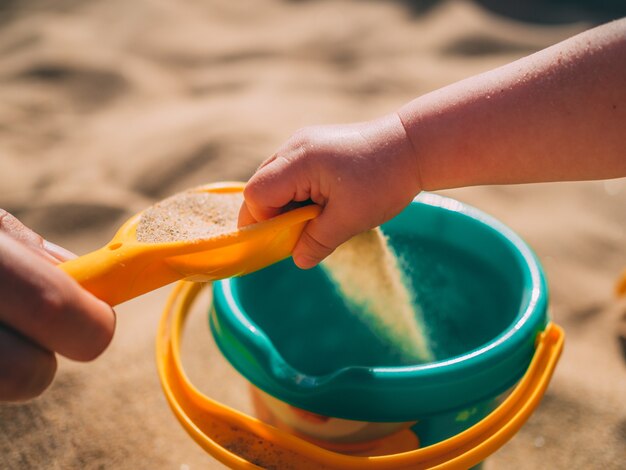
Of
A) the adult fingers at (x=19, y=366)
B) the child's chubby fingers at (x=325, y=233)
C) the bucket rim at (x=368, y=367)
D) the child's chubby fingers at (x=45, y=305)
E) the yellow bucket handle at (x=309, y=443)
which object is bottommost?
the yellow bucket handle at (x=309, y=443)

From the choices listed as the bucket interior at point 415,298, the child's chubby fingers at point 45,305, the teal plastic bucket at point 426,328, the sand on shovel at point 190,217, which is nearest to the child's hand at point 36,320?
the child's chubby fingers at point 45,305

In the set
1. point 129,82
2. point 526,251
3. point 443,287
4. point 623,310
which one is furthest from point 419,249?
point 129,82

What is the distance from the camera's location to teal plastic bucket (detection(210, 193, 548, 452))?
0.79 meters

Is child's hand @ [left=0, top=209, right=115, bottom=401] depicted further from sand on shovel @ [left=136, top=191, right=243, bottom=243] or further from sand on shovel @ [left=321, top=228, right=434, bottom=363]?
sand on shovel @ [left=321, top=228, right=434, bottom=363]

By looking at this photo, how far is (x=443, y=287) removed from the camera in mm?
1090

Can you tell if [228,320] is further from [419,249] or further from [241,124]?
[241,124]

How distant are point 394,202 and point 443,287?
29 cm

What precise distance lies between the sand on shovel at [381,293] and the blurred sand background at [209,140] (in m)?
0.27

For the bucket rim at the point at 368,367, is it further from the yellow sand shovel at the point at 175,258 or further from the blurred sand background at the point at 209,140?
the blurred sand background at the point at 209,140

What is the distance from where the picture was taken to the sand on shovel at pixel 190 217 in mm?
778

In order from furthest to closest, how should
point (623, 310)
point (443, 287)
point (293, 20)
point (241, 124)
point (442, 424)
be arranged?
point (293, 20), point (241, 124), point (623, 310), point (443, 287), point (442, 424)

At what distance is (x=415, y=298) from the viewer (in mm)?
1057

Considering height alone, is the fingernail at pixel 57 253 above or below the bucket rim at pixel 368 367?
above

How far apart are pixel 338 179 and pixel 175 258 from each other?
228 mm
